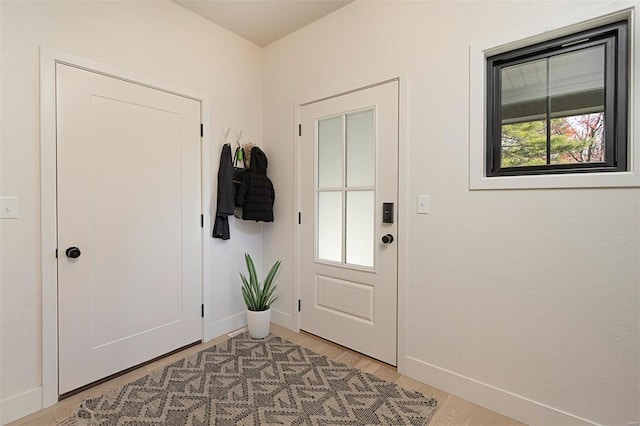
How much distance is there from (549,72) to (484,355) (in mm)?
1616

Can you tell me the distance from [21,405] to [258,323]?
141cm

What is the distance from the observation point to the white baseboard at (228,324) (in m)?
2.60

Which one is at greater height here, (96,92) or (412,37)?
(412,37)

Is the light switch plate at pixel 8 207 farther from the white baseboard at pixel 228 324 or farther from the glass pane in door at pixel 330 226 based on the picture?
the glass pane in door at pixel 330 226

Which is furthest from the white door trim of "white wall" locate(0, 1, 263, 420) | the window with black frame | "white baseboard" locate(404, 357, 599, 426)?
the window with black frame

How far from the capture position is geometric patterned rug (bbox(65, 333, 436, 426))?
5.32 feet

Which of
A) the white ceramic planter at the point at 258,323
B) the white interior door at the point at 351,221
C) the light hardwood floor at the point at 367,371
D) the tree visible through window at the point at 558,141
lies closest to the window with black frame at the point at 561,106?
the tree visible through window at the point at 558,141

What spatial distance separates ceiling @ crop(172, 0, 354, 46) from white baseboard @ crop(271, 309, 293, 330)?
2556 mm

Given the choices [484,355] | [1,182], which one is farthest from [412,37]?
[1,182]

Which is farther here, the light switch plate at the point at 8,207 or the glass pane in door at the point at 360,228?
the glass pane in door at the point at 360,228

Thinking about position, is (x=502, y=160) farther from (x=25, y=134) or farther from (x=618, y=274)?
(x=25, y=134)

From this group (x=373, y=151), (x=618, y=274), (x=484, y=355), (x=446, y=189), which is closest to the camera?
(x=618, y=274)

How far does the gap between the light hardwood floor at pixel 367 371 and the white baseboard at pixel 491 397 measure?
33 millimetres

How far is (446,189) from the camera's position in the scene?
6.17 ft
